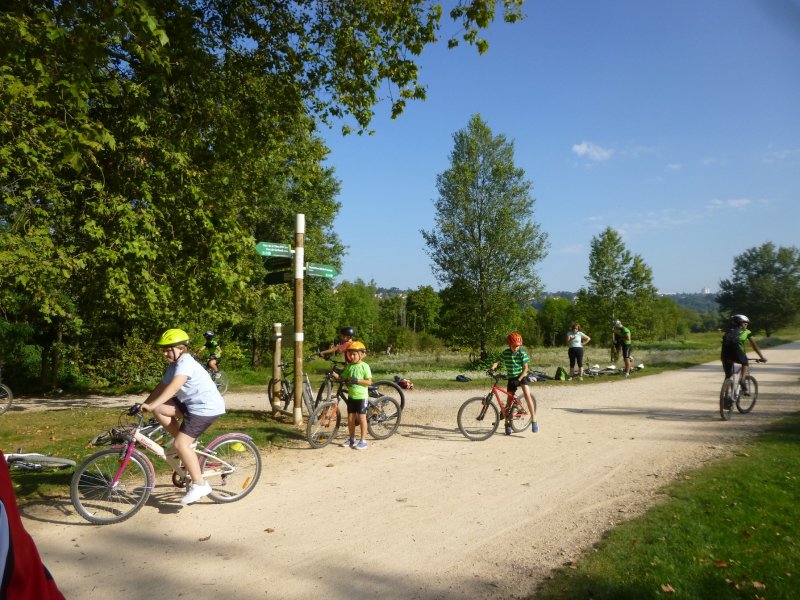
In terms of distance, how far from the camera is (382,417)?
8.89 metres

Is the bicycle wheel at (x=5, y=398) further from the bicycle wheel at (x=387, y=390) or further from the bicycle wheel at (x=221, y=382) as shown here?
the bicycle wheel at (x=387, y=390)

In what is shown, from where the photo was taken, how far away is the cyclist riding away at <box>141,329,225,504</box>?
17.6 ft

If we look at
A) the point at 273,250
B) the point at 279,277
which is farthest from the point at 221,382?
the point at 273,250

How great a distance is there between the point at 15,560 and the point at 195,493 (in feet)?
15.4

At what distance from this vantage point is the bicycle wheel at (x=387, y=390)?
914cm

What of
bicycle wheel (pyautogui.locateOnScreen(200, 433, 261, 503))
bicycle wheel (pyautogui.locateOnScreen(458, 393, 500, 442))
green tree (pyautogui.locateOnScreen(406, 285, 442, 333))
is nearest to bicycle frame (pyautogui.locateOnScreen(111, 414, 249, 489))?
bicycle wheel (pyautogui.locateOnScreen(200, 433, 261, 503))

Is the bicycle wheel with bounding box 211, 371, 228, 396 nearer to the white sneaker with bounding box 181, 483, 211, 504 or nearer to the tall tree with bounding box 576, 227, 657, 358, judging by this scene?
the white sneaker with bounding box 181, 483, 211, 504

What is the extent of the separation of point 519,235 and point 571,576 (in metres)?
26.0

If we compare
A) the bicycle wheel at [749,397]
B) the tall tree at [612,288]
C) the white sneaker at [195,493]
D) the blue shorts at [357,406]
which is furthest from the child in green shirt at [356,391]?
the tall tree at [612,288]

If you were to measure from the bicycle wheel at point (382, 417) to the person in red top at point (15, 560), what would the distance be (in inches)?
304

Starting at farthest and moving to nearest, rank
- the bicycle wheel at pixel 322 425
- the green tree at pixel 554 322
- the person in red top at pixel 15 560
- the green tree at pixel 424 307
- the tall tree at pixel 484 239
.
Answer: the green tree at pixel 554 322, the green tree at pixel 424 307, the tall tree at pixel 484 239, the bicycle wheel at pixel 322 425, the person in red top at pixel 15 560

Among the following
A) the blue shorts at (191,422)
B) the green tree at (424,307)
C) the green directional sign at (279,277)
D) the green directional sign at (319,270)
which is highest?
the green tree at (424,307)

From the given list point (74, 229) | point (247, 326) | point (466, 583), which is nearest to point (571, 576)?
point (466, 583)

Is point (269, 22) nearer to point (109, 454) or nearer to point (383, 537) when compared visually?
point (109, 454)
